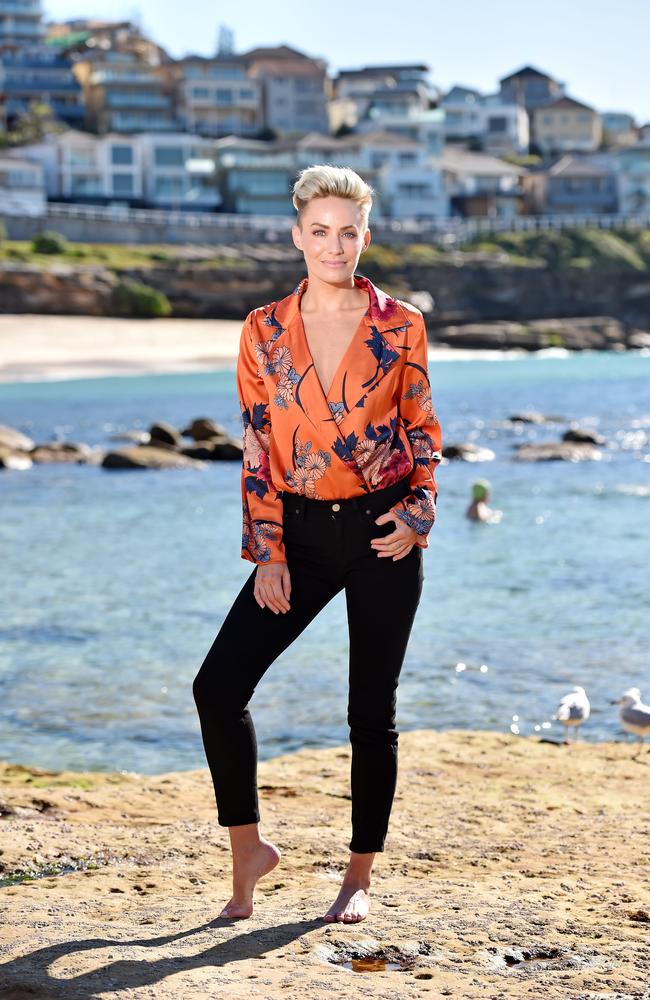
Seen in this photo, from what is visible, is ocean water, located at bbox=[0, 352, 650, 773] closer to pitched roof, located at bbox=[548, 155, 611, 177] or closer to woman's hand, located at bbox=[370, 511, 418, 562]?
woman's hand, located at bbox=[370, 511, 418, 562]

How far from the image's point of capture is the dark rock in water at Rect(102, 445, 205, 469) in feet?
78.8

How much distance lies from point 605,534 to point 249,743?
41.2 ft

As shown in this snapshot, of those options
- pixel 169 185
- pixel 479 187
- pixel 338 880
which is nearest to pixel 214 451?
pixel 338 880

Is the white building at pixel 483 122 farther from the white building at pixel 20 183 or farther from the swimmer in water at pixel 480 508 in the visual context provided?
the swimmer in water at pixel 480 508

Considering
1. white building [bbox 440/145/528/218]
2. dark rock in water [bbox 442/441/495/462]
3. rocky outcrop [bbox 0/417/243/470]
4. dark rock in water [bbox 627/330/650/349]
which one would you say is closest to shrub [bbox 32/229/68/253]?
dark rock in water [bbox 627/330/650/349]

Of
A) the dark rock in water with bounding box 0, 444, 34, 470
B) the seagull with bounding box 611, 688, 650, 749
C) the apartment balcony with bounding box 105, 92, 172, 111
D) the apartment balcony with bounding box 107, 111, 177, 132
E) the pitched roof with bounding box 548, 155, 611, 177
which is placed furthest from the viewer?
the apartment balcony with bounding box 105, 92, 172, 111

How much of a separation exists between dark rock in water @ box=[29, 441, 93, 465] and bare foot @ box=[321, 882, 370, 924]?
72.3ft

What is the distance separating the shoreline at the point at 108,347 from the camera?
5234 cm

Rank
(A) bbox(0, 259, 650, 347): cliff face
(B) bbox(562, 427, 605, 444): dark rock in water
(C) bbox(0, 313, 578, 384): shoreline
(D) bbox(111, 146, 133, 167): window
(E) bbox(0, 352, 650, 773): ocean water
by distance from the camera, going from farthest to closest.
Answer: (D) bbox(111, 146, 133, 167): window, (A) bbox(0, 259, 650, 347): cliff face, (C) bbox(0, 313, 578, 384): shoreline, (B) bbox(562, 427, 605, 444): dark rock in water, (E) bbox(0, 352, 650, 773): ocean water

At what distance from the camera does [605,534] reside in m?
15.9

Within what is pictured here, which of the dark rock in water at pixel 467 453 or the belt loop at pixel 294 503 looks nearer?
the belt loop at pixel 294 503

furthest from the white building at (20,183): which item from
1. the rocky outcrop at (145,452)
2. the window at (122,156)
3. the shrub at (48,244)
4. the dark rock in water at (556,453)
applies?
the dark rock in water at (556,453)

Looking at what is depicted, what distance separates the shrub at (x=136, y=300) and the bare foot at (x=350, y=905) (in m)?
61.5

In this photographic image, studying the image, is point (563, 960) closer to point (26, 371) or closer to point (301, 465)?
point (301, 465)
